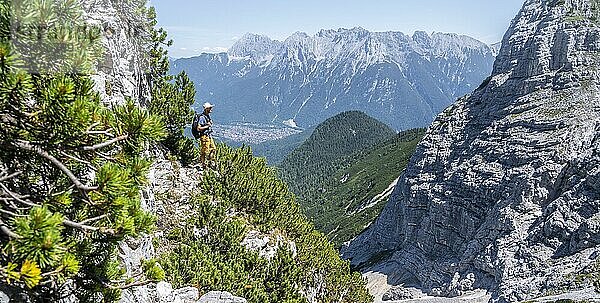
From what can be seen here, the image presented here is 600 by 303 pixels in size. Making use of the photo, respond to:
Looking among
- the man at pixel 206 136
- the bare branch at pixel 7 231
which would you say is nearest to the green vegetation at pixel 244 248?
the man at pixel 206 136

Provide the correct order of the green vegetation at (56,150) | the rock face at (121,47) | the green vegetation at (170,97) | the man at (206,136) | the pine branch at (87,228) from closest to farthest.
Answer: the green vegetation at (56,150) < the pine branch at (87,228) < the rock face at (121,47) < the man at (206,136) < the green vegetation at (170,97)

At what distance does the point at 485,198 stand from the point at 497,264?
1362 cm

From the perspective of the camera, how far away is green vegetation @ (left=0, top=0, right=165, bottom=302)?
16.8 feet

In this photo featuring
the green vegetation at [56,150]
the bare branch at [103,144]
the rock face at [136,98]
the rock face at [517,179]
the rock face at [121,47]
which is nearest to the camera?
the green vegetation at [56,150]

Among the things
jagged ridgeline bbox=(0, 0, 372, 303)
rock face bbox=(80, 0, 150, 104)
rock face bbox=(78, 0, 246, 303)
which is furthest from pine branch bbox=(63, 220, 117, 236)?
rock face bbox=(80, 0, 150, 104)

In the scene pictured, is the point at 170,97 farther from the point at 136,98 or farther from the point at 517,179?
the point at 517,179

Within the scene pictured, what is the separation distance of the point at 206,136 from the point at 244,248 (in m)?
7.25

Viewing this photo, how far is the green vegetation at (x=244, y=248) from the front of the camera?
878 inches

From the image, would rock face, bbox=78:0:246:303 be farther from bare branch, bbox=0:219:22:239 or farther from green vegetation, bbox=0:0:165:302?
bare branch, bbox=0:219:22:239

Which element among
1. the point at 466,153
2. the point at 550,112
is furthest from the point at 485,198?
the point at 550,112

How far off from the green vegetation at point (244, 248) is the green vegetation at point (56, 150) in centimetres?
1269

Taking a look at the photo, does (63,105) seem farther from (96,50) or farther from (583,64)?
(583,64)

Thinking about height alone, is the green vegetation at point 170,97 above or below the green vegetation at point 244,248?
above

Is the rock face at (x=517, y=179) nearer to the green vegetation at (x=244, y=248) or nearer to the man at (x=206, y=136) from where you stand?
the green vegetation at (x=244, y=248)
